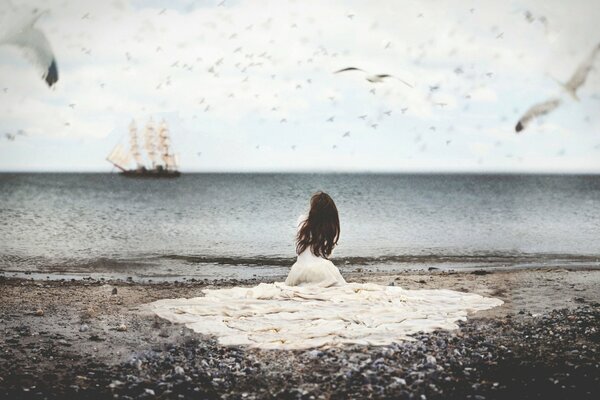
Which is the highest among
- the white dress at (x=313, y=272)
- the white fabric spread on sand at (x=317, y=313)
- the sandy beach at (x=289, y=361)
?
the white dress at (x=313, y=272)

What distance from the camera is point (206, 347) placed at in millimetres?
6160

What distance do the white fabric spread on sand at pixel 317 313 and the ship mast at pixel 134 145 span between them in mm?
78171

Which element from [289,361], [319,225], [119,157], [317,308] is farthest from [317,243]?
[119,157]

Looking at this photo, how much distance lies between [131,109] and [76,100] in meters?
19.7

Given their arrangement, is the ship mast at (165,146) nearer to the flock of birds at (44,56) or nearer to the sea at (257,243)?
the sea at (257,243)

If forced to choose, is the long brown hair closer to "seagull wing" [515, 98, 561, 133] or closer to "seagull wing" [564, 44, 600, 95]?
"seagull wing" [515, 98, 561, 133]

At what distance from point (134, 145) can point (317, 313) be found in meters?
83.7

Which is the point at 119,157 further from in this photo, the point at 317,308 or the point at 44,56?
the point at 317,308

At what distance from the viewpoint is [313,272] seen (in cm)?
820

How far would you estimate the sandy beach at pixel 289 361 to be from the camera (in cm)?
501

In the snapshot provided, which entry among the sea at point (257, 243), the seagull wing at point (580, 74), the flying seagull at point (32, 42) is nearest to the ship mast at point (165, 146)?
the sea at point (257, 243)

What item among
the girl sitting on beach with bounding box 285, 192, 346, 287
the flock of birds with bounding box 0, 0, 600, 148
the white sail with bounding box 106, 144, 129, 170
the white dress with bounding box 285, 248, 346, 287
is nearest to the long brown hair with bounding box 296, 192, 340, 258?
the girl sitting on beach with bounding box 285, 192, 346, 287

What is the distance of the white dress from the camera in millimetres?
8172

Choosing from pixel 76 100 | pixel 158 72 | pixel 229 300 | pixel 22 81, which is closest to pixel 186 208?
pixel 22 81
